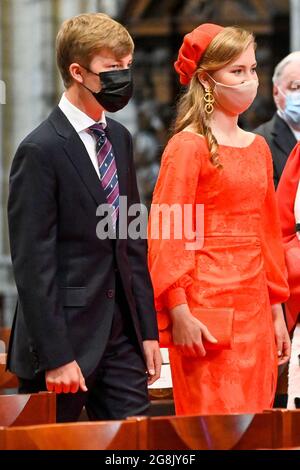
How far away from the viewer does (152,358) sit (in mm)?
4766

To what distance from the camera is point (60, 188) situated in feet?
15.0

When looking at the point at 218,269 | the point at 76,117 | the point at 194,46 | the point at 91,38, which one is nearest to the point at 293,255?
the point at 218,269

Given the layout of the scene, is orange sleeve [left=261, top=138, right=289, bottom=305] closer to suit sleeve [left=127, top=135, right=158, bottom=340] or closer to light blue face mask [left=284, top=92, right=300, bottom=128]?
suit sleeve [left=127, top=135, right=158, bottom=340]

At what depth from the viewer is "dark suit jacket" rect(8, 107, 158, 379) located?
4457mm

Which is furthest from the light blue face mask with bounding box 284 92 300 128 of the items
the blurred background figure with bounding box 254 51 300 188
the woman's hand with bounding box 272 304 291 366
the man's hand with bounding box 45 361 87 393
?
the man's hand with bounding box 45 361 87 393

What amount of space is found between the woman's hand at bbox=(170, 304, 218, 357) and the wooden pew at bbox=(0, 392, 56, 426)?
0.76 metres

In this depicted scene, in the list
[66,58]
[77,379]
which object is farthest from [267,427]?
[66,58]

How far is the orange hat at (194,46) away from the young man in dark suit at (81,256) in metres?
0.50

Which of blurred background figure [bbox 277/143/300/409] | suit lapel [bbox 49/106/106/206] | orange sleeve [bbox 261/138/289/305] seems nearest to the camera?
suit lapel [bbox 49/106/106/206]

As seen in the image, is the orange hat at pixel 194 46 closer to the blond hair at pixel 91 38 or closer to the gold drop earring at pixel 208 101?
the gold drop earring at pixel 208 101

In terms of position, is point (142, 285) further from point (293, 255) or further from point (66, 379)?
point (293, 255)

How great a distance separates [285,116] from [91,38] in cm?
247

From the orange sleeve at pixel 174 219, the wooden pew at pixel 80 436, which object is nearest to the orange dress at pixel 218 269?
the orange sleeve at pixel 174 219

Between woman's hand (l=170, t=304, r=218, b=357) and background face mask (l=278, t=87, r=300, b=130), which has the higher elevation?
background face mask (l=278, t=87, r=300, b=130)
